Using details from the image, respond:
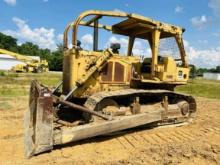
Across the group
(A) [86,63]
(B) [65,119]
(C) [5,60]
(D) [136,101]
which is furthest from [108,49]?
(C) [5,60]

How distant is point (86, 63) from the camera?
749cm

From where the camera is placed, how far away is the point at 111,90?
7.86 meters

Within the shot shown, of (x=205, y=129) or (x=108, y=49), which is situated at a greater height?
(x=108, y=49)

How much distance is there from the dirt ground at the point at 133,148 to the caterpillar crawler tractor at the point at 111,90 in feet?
0.91

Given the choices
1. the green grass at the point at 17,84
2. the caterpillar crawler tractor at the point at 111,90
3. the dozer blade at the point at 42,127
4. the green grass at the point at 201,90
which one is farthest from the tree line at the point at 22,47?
the dozer blade at the point at 42,127

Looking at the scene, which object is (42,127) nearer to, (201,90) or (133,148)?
(133,148)

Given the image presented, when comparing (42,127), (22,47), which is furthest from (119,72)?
(22,47)

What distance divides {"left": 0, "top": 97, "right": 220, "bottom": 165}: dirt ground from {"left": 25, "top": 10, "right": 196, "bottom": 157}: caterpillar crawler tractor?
10.9 inches

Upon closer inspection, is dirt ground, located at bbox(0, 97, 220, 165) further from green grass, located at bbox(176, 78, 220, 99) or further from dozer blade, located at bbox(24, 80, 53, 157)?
green grass, located at bbox(176, 78, 220, 99)

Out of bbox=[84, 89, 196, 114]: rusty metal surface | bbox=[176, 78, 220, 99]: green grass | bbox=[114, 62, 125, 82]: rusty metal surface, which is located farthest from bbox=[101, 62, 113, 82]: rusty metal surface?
bbox=[176, 78, 220, 99]: green grass

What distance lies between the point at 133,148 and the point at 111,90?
6.69 feet

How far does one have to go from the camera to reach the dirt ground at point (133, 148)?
5414mm

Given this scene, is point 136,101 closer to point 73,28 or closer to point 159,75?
point 159,75

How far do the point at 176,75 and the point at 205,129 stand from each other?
1791 mm
